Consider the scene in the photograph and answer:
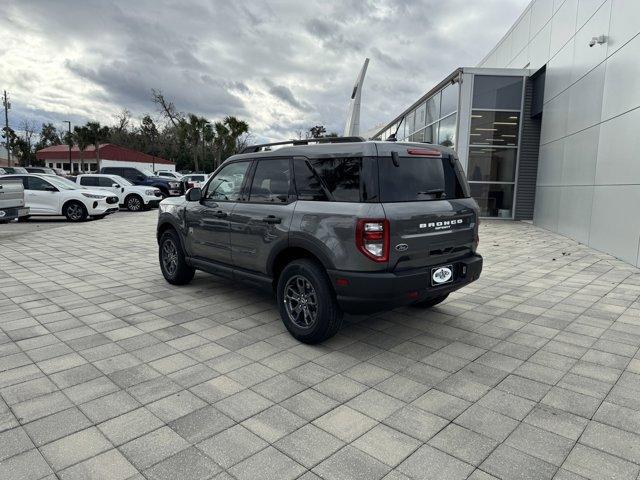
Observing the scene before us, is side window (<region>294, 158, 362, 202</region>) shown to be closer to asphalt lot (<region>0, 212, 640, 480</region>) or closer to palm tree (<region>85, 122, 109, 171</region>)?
asphalt lot (<region>0, 212, 640, 480</region>)

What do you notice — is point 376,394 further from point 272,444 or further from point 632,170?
point 632,170

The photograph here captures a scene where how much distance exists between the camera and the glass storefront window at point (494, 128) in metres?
15.2

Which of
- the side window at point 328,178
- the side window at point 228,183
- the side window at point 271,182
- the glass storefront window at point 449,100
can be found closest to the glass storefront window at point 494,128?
the glass storefront window at point 449,100

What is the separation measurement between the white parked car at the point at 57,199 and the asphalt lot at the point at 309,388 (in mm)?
8959

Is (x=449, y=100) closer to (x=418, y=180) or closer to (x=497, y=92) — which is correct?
(x=497, y=92)

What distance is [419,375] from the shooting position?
136 inches

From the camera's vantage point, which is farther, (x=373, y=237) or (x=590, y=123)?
(x=590, y=123)

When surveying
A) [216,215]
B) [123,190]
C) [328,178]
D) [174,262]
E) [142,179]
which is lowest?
[174,262]

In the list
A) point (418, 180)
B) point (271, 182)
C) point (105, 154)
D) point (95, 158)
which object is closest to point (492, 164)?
point (418, 180)

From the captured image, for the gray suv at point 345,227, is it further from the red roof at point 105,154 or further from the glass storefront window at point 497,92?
the red roof at point 105,154

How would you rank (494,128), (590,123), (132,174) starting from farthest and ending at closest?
(132,174), (494,128), (590,123)

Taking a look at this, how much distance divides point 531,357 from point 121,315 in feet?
13.6

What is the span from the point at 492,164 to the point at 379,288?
Result: 44.3 ft

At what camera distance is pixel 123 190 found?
57.9 ft
